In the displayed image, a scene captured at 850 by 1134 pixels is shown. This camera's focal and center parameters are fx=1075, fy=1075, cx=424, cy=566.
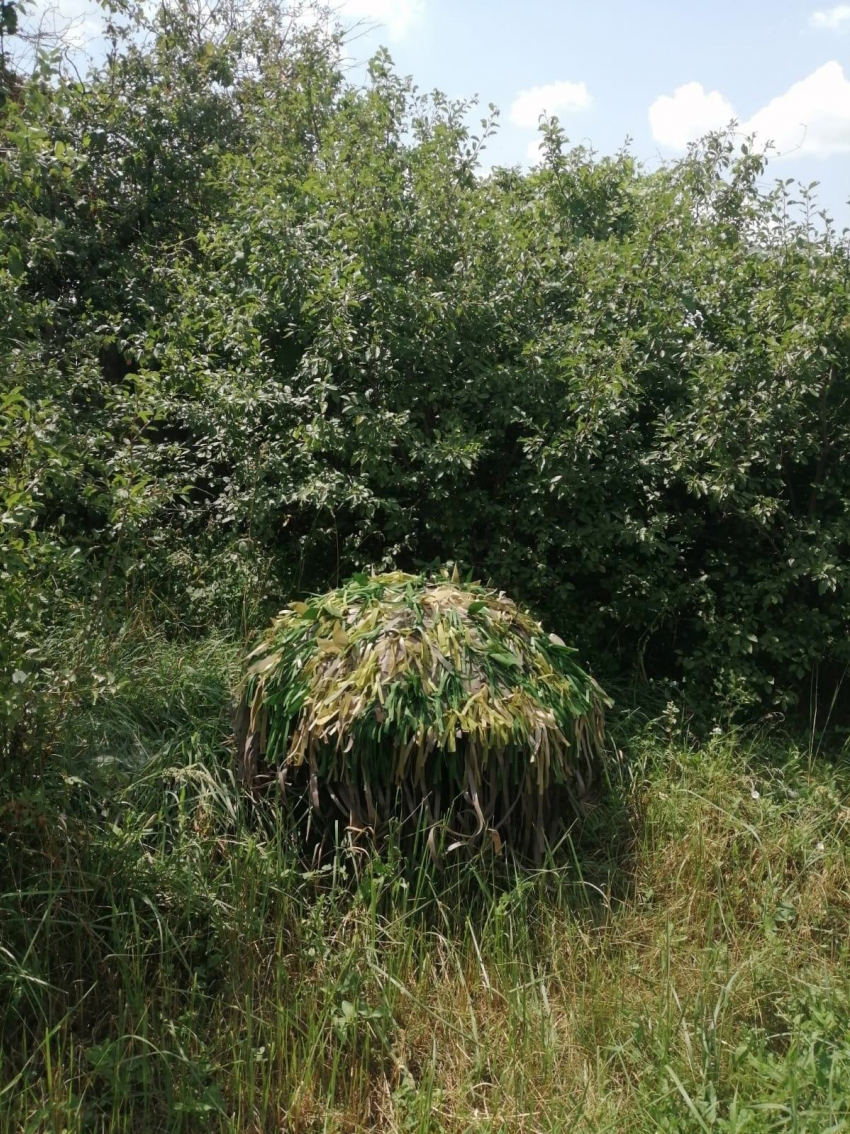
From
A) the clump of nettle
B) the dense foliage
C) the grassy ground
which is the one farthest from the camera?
the dense foliage

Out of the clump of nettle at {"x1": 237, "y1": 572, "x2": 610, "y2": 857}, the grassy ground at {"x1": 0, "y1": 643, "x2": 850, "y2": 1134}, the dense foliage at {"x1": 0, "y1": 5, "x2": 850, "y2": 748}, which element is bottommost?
the grassy ground at {"x1": 0, "y1": 643, "x2": 850, "y2": 1134}

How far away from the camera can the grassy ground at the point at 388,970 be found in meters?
2.85

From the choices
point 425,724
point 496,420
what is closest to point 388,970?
point 425,724

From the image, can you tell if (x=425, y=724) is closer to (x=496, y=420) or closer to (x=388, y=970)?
(x=388, y=970)

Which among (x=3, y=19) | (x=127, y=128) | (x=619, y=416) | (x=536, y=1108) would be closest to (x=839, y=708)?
(x=619, y=416)

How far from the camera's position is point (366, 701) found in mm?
3549

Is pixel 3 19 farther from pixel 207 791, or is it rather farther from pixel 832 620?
pixel 832 620

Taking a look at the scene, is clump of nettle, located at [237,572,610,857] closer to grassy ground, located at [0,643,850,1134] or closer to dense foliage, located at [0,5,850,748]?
grassy ground, located at [0,643,850,1134]

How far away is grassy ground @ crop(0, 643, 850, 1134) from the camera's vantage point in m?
2.85

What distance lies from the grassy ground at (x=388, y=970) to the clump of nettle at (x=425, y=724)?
19cm

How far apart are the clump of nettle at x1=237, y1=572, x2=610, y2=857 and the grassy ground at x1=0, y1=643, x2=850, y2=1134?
7.5 inches

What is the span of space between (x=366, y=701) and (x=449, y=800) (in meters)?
0.47

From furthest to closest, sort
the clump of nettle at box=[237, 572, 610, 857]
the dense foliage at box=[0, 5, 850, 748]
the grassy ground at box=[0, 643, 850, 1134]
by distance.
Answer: the dense foliage at box=[0, 5, 850, 748], the clump of nettle at box=[237, 572, 610, 857], the grassy ground at box=[0, 643, 850, 1134]

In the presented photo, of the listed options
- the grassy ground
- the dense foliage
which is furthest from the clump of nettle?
the dense foliage
